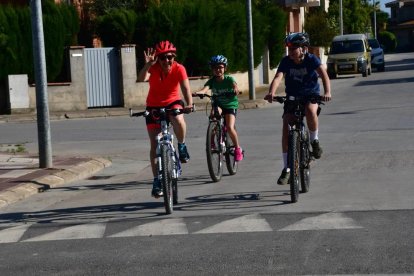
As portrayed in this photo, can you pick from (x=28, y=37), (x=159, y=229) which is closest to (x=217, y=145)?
(x=159, y=229)

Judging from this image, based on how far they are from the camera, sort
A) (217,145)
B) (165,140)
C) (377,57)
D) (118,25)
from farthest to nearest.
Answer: (377,57) → (118,25) → (217,145) → (165,140)

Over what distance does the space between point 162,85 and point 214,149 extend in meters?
1.94

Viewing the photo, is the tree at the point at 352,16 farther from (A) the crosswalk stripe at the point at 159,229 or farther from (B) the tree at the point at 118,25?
(A) the crosswalk stripe at the point at 159,229

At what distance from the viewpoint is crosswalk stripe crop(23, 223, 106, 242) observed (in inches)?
362

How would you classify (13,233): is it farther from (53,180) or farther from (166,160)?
(53,180)

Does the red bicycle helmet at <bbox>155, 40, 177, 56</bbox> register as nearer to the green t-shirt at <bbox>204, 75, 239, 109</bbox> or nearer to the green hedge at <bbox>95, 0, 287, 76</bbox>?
the green t-shirt at <bbox>204, 75, 239, 109</bbox>

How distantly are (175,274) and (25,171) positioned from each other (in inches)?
290

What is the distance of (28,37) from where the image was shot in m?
28.7

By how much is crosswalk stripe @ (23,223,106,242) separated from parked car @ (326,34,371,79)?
36.9 metres

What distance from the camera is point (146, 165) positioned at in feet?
50.5

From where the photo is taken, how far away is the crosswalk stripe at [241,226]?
9117 mm

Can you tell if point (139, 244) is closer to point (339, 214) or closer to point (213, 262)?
point (213, 262)

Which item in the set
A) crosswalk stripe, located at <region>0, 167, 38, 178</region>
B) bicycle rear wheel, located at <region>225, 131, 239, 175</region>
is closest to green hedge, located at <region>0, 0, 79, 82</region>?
crosswalk stripe, located at <region>0, 167, 38, 178</region>

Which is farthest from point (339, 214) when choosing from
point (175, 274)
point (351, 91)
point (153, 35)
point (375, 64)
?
point (375, 64)
